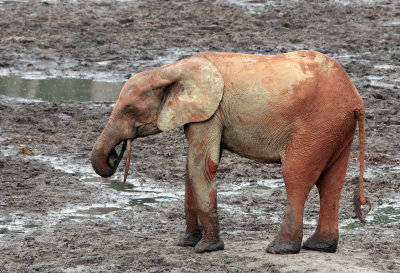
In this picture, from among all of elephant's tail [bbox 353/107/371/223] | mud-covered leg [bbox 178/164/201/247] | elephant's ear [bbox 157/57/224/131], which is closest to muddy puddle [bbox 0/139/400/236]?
elephant's tail [bbox 353/107/371/223]

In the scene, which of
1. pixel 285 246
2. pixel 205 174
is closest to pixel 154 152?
pixel 205 174

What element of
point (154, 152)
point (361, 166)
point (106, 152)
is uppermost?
point (361, 166)

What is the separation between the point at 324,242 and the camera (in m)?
8.71

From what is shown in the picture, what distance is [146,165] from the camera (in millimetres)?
12141

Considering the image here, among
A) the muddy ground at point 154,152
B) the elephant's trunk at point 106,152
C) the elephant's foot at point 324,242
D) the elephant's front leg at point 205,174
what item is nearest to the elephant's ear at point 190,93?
the elephant's front leg at point 205,174

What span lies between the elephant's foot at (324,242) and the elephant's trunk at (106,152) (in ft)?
5.85

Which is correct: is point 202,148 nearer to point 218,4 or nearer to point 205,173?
point 205,173

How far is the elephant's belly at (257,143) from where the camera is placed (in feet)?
27.5

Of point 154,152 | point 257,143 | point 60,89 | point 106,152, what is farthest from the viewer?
point 60,89

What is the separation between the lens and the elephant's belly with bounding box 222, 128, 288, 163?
839 centimetres

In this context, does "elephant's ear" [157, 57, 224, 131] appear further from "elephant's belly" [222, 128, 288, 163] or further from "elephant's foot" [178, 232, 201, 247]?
"elephant's foot" [178, 232, 201, 247]

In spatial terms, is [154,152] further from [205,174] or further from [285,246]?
[285,246]

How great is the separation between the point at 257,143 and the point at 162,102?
2.85 feet

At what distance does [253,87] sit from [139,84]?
98 cm
